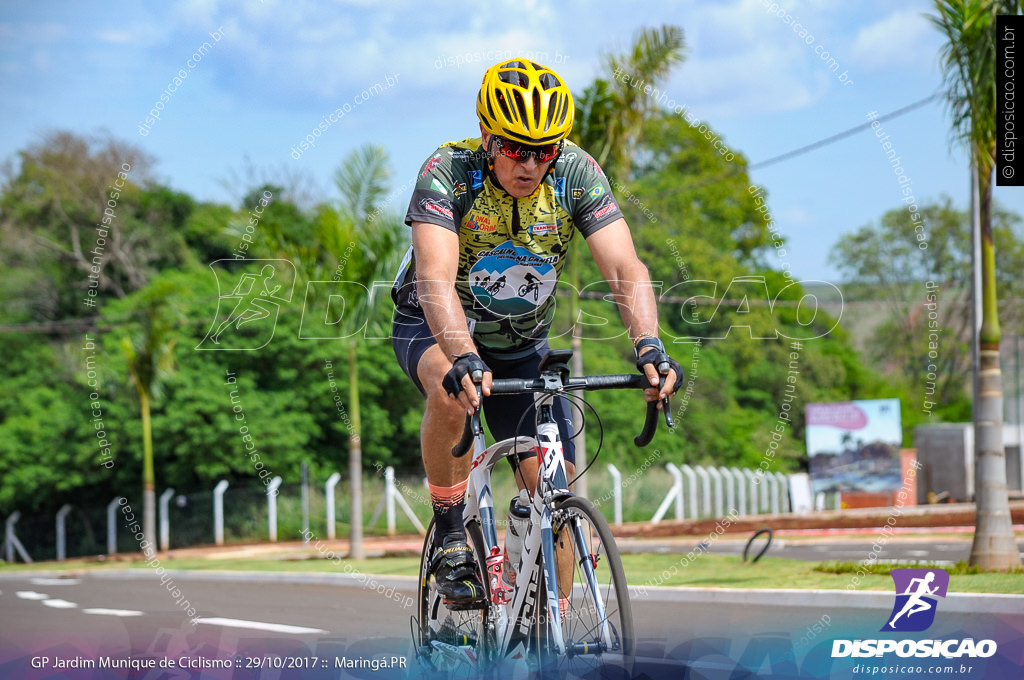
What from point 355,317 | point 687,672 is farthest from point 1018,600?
point 355,317

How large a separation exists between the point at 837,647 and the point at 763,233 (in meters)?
38.8

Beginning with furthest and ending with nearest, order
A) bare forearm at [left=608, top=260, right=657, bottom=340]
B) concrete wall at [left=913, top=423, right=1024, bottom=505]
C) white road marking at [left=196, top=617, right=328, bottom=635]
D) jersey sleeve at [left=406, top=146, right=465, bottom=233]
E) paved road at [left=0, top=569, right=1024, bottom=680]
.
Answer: concrete wall at [left=913, top=423, right=1024, bottom=505] < white road marking at [left=196, top=617, right=328, bottom=635] < paved road at [left=0, top=569, right=1024, bottom=680] < jersey sleeve at [left=406, top=146, right=465, bottom=233] < bare forearm at [left=608, top=260, right=657, bottom=340]

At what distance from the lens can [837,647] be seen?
228 inches

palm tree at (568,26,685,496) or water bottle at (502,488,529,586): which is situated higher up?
palm tree at (568,26,685,496)

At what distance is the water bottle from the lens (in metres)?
3.94

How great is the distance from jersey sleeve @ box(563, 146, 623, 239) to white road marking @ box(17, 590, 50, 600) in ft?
32.4

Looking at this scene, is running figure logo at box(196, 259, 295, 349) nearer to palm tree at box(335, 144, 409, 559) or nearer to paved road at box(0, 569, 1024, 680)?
palm tree at box(335, 144, 409, 559)

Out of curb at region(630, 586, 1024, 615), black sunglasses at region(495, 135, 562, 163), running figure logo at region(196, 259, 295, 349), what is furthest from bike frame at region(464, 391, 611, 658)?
running figure logo at region(196, 259, 295, 349)

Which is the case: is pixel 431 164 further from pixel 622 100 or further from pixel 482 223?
pixel 622 100

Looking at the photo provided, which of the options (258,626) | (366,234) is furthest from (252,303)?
(258,626)

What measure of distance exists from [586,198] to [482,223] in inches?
16.1

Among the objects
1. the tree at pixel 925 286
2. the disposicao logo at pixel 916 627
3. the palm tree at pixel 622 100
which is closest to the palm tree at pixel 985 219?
the disposicao logo at pixel 916 627

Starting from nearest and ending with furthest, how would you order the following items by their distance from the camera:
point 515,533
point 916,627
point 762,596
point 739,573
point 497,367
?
point 515,533 < point 497,367 < point 916,627 < point 762,596 < point 739,573

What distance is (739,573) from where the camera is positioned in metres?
11.4
